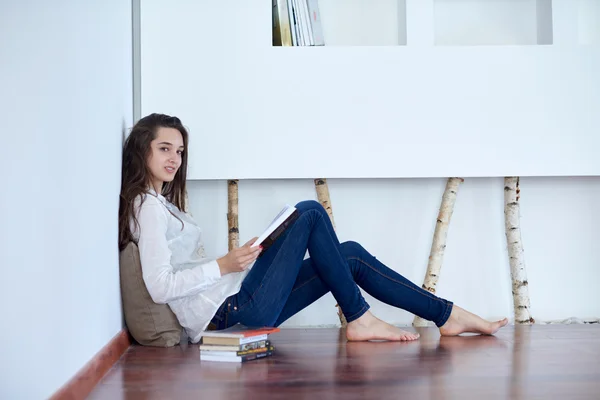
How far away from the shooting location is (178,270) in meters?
2.56

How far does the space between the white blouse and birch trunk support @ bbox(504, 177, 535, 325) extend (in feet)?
4.79

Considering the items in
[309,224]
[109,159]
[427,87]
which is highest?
[427,87]

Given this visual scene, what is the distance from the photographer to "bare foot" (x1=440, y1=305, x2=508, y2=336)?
2.82 meters

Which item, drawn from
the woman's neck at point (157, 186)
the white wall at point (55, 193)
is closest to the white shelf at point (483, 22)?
the woman's neck at point (157, 186)

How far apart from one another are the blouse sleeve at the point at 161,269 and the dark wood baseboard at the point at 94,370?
0.69 ft

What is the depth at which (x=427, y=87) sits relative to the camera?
3.24m

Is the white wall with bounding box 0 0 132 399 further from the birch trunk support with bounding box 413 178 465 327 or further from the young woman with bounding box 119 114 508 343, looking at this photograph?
the birch trunk support with bounding box 413 178 465 327

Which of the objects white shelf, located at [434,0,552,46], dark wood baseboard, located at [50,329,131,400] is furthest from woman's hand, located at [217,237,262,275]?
white shelf, located at [434,0,552,46]

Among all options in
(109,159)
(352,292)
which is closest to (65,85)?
(109,159)

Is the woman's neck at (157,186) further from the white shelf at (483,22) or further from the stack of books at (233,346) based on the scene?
the white shelf at (483,22)

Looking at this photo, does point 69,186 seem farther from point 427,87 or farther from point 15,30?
point 427,87

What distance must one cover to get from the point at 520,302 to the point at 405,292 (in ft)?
2.94

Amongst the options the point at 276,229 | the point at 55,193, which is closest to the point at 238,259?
the point at 276,229

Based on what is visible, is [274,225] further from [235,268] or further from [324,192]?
[324,192]
